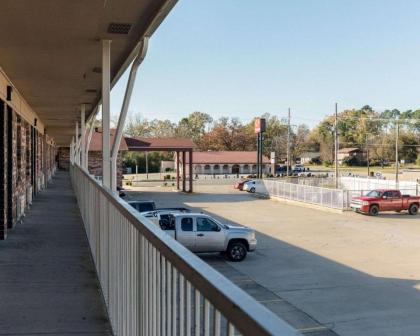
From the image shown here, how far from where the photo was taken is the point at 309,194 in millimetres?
38812

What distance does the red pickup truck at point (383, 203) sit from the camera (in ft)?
111

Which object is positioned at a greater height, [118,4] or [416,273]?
[118,4]

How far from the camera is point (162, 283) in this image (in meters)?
2.37

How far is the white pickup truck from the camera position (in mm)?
17312

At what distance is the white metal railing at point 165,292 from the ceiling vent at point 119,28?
229 centimetres

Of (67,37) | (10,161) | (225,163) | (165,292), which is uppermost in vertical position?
(67,37)

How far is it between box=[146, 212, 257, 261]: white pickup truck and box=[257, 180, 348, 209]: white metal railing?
1841cm

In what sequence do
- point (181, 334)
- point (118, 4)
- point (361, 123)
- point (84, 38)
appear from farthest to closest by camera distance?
1. point (361, 123)
2. point (84, 38)
3. point (118, 4)
4. point (181, 334)

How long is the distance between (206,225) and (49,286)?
11.5 metres

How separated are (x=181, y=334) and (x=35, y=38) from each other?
559 cm

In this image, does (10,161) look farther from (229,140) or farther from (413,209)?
(229,140)

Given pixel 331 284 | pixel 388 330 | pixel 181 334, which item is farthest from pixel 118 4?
pixel 331 284

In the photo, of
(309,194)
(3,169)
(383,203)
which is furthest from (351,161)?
(3,169)

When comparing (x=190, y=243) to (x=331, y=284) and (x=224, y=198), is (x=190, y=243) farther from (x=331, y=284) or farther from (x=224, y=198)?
(x=224, y=198)
